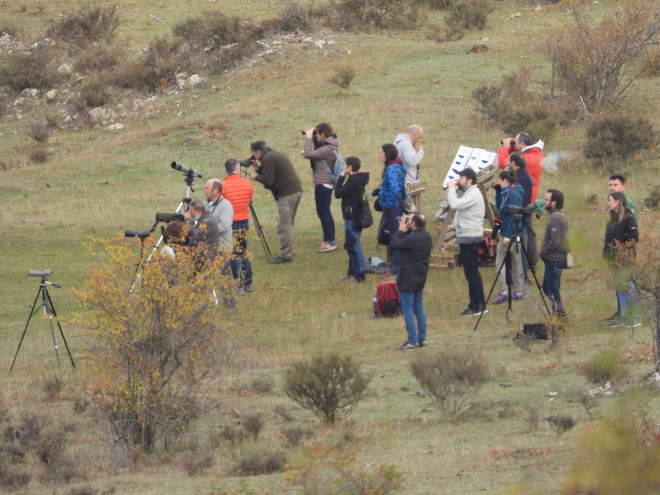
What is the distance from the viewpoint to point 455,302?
567 inches

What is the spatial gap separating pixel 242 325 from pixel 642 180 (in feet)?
33.7

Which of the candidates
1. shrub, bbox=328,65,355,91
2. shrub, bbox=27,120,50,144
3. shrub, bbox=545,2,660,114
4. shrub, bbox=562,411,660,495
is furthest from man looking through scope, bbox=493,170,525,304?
shrub, bbox=27,120,50,144

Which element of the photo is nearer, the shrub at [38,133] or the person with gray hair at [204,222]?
the person with gray hair at [204,222]

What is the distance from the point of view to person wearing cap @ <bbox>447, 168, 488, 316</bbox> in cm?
1324

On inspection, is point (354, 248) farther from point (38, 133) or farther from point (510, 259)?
point (38, 133)

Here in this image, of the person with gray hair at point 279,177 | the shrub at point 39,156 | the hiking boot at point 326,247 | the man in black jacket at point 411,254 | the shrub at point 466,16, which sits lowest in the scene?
the hiking boot at point 326,247

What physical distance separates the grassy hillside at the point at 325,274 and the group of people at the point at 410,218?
0.39 meters

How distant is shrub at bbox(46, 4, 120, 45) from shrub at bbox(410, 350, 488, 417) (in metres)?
31.9

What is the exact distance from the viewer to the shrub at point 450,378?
30.5 feet

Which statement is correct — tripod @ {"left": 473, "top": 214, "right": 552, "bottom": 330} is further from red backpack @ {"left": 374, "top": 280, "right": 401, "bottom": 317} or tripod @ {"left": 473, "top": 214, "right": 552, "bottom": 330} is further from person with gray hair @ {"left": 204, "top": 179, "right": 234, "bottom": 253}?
person with gray hair @ {"left": 204, "top": 179, "right": 234, "bottom": 253}

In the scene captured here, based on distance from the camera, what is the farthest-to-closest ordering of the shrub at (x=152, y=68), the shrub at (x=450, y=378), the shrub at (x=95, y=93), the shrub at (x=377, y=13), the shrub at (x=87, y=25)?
the shrub at (x=87, y=25) → the shrub at (x=377, y=13) → the shrub at (x=152, y=68) → the shrub at (x=95, y=93) → the shrub at (x=450, y=378)

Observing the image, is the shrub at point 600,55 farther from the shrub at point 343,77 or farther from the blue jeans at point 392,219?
the blue jeans at point 392,219

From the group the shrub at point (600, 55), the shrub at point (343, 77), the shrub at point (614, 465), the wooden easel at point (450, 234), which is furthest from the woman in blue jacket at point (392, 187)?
the shrub at point (343, 77)

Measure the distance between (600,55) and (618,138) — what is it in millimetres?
4206
